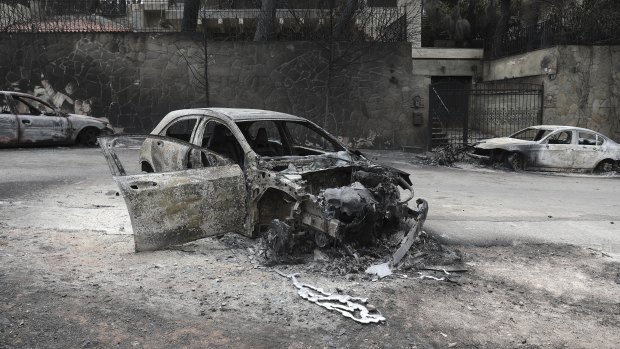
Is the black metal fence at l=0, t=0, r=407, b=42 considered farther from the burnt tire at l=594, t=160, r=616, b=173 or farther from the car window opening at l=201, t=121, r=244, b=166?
the car window opening at l=201, t=121, r=244, b=166

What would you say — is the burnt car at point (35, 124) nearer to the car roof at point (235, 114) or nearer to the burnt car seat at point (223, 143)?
the car roof at point (235, 114)

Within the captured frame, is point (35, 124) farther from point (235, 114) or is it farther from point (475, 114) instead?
point (475, 114)

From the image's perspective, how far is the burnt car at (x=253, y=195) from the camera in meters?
5.21

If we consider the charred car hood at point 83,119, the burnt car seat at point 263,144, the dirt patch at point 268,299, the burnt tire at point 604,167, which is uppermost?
the charred car hood at point 83,119

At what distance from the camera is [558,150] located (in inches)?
544

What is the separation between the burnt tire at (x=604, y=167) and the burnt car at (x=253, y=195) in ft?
33.3

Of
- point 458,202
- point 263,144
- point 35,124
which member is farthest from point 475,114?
point 35,124

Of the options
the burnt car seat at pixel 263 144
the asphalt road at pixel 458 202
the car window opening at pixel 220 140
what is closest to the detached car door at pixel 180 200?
the car window opening at pixel 220 140

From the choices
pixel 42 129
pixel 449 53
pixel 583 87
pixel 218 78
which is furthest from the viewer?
pixel 449 53

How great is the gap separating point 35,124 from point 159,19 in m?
6.26

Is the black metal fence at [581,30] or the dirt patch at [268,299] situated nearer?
the dirt patch at [268,299]

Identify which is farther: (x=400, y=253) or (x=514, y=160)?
(x=514, y=160)

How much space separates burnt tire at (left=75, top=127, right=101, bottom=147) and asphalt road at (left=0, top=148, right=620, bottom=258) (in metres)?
1.50

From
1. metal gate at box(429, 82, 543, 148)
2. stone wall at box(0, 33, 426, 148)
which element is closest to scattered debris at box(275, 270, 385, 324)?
stone wall at box(0, 33, 426, 148)
